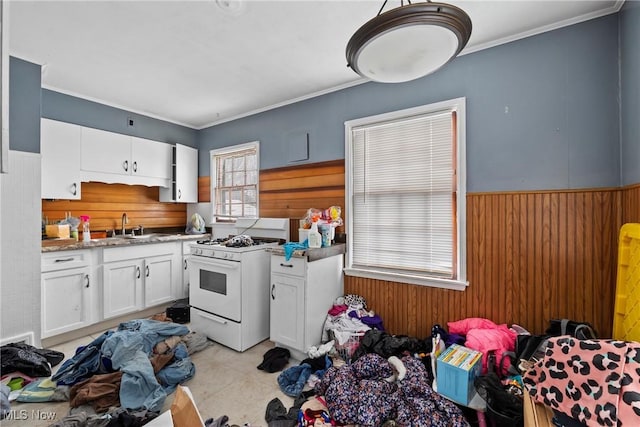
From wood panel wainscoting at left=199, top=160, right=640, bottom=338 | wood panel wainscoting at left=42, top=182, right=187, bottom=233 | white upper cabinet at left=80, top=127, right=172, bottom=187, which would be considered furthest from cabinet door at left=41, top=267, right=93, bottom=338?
wood panel wainscoting at left=199, top=160, right=640, bottom=338

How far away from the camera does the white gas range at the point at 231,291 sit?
2.65 m

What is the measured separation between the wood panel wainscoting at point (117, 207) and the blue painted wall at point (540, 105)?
3614 mm

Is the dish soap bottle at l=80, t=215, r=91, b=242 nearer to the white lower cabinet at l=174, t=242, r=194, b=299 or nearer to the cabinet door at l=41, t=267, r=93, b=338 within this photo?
the cabinet door at l=41, t=267, r=93, b=338

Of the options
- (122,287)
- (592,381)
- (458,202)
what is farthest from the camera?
(122,287)

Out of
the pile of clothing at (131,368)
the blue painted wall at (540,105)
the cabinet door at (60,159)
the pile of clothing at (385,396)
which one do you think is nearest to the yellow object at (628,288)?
the blue painted wall at (540,105)

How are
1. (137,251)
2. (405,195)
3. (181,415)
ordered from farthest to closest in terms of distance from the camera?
(137,251) → (405,195) → (181,415)

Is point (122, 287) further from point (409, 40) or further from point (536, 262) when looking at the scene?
point (536, 262)

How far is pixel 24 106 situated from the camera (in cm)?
250

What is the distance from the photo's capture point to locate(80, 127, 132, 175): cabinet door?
320 centimetres

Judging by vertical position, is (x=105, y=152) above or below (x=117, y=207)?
above

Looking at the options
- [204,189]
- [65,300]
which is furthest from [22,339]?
[204,189]

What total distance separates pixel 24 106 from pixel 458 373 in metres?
4.06

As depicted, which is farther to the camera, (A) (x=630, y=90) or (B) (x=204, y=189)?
(B) (x=204, y=189)

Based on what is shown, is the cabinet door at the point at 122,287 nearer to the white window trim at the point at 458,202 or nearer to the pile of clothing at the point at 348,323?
the pile of clothing at the point at 348,323
